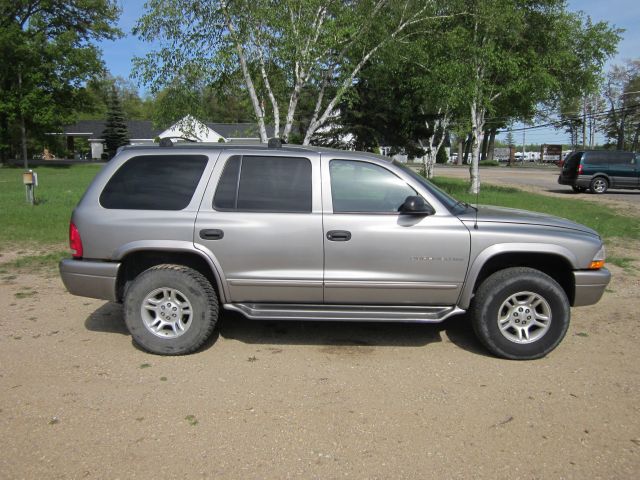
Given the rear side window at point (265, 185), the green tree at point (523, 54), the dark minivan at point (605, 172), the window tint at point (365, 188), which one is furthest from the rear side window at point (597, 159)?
the rear side window at point (265, 185)

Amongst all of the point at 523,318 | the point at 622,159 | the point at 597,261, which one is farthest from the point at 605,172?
the point at 523,318

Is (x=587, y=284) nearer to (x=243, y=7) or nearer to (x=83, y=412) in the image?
(x=83, y=412)

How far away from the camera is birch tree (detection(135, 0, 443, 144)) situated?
11.6 meters

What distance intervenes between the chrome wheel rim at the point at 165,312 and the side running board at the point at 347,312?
0.42 metres

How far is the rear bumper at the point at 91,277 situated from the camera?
4.51 meters

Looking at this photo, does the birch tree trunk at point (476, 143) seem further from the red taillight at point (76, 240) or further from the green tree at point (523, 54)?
the red taillight at point (76, 240)

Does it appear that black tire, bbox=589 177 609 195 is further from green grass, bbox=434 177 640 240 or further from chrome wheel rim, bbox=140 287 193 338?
chrome wheel rim, bbox=140 287 193 338

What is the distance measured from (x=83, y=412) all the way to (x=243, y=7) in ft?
32.9

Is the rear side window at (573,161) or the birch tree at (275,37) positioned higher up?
the birch tree at (275,37)

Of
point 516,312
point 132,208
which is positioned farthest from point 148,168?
point 516,312

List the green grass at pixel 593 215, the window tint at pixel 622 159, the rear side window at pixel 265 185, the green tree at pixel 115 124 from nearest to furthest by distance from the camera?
the rear side window at pixel 265 185, the green grass at pixel 593 215, the window tint at pixel 622 159, the green tree at pixel 115 124

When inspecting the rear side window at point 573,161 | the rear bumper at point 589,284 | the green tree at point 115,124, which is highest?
the green tree at point 115,124

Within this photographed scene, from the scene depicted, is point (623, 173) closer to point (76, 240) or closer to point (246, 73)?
point (246, 73)

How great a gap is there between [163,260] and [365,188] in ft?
6.22
